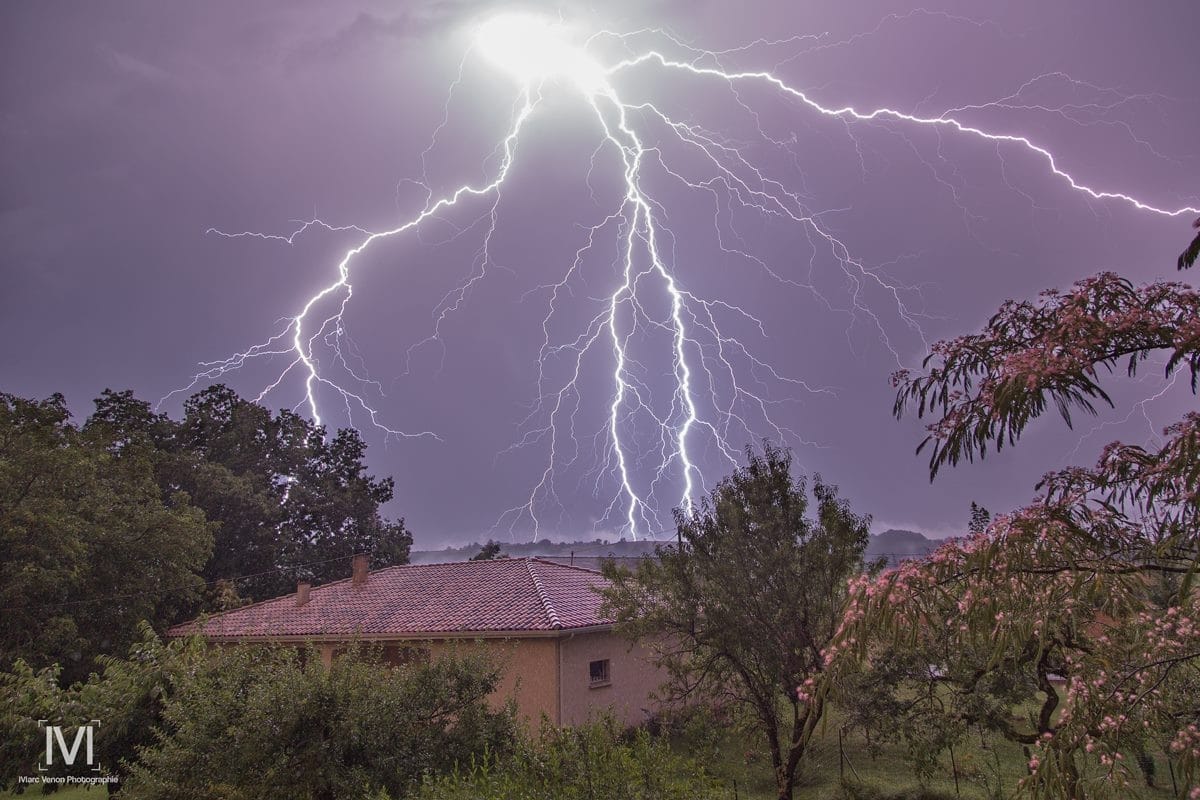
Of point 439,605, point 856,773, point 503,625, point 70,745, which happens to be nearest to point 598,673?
point 503,625

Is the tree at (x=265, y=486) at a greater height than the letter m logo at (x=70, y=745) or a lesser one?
greater

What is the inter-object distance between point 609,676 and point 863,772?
5.83 meters

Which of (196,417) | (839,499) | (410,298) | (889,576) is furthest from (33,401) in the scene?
(410,298)

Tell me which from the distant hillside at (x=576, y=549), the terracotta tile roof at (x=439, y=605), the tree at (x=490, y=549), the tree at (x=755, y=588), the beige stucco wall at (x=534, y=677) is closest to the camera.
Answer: the tree at (x=755, y=588)

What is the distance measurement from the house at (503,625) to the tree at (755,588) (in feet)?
5.63

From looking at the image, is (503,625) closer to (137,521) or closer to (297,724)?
(297,724)

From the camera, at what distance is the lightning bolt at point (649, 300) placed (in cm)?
2411

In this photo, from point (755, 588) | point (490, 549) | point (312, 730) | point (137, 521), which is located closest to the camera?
point (312, 730)

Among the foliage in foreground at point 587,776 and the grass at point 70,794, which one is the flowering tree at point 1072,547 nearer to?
the foliage in foreground at point 587,776

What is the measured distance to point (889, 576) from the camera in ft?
10.2

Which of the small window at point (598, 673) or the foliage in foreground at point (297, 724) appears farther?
the small window at point (598, 673)

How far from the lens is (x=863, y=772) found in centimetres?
1288

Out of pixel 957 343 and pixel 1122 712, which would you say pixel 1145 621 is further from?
pixel 957 343

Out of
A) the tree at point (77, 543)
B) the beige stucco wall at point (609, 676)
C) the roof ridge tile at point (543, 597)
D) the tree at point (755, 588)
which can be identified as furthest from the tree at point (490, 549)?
the tree at point (755, 588)
